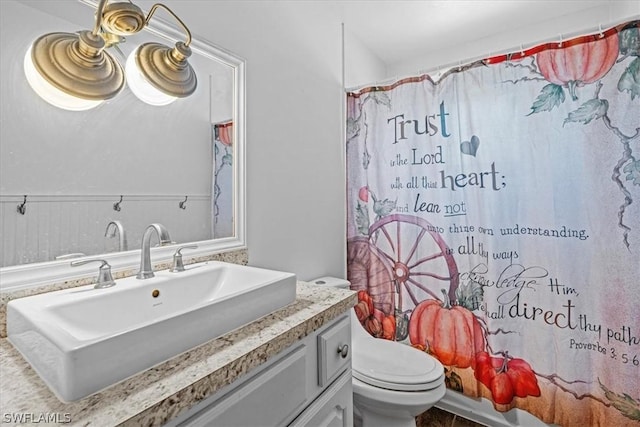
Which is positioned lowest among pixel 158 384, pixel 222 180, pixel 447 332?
pixel 447 332

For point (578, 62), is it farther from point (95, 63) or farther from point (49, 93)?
point (49, 93)

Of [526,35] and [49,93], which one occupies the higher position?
[526,35]

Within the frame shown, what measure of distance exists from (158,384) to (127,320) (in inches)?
14.6

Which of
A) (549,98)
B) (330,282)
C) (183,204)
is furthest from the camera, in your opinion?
(330,282)

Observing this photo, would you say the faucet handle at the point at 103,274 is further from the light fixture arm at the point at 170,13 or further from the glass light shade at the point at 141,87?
the light fixture arm at the point at 170,13

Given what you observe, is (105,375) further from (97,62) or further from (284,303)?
(97,62)

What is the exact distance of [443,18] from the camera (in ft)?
6.73

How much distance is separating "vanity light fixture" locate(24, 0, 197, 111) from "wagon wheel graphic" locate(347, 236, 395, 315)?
53.6 inches

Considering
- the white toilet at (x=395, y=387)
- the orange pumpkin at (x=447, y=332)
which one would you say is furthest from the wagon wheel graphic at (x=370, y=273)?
the white toilet at (x=395, y=387)

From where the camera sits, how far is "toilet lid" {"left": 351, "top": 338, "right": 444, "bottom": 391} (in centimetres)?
129

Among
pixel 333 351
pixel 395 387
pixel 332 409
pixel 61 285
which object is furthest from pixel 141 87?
pixel 395 387

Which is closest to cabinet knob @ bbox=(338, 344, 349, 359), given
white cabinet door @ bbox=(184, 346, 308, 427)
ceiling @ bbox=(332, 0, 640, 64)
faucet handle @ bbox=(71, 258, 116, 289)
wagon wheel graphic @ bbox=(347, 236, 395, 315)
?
white cabinet door @ bbox=(184, 346, 308, 427)

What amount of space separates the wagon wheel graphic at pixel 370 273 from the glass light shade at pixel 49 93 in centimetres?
151

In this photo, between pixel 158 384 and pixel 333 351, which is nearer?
pixel 158 384
